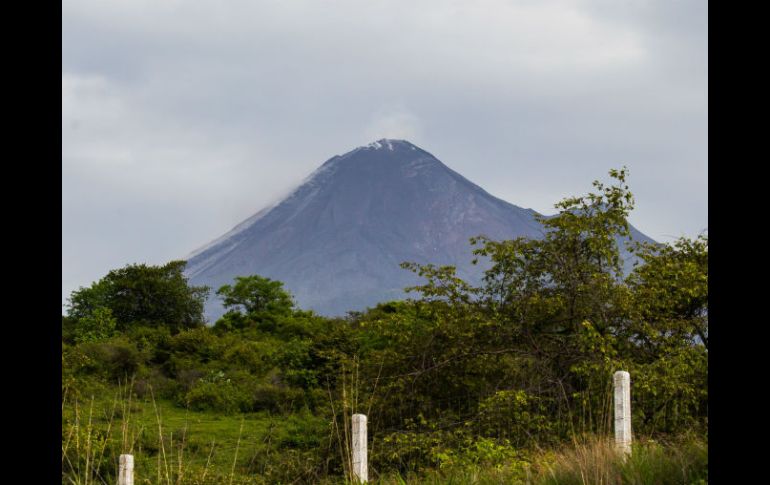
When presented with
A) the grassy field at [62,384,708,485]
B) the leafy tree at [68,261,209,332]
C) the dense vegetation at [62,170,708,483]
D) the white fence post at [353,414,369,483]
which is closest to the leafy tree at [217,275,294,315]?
the leafy tree at [68,261,209,332]

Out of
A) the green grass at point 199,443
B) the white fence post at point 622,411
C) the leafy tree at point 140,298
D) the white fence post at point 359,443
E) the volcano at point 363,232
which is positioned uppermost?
the volcano at point 363,232

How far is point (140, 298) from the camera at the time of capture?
3334 centimetres

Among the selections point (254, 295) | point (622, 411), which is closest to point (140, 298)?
point (254, 295)

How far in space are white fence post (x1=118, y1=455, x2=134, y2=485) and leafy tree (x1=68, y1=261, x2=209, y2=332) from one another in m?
28.1

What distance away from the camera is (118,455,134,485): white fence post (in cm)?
475


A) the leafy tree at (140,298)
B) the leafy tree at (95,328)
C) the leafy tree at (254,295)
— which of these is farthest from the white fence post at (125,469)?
the leafy tree at (140,298)

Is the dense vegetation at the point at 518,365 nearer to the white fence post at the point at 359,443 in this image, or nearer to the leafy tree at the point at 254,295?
the white fence post at the point at 359,443

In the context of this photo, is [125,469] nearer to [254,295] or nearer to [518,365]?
[518,365]

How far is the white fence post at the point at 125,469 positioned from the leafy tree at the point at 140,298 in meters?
28.1

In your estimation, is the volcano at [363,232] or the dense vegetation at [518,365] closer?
the dense vegetation at [518,365]

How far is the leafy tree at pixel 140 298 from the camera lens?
32.8m

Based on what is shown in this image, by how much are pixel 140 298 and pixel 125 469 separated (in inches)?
1175

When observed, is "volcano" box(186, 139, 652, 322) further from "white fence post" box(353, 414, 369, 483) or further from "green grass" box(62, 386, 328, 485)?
"white fence post" box(353, 414, 369, 483)
